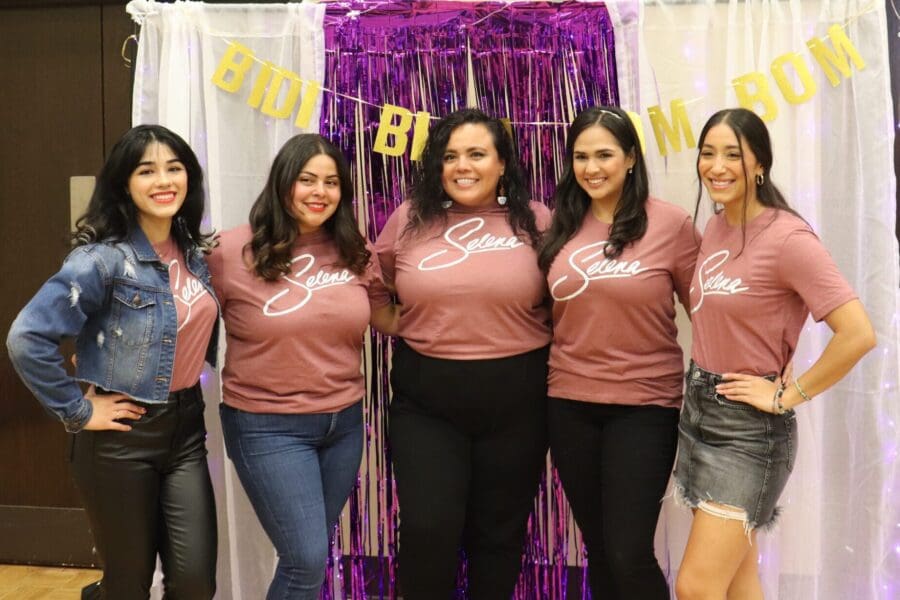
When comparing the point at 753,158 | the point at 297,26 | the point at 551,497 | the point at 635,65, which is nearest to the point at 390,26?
the point at 297,26

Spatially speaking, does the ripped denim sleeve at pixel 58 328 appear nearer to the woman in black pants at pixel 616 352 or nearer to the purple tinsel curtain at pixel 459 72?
the purple tinsel curtain at pixel 459 72

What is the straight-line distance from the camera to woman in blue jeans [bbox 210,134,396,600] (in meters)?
2.12

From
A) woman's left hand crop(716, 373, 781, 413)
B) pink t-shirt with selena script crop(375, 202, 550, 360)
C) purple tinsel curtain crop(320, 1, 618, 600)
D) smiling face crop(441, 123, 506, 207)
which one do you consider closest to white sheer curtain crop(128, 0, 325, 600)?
purple tinsel curtain crop(320, 1, 618, 600)

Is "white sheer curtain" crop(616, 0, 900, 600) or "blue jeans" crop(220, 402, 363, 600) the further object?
"white sheer curtain" crop(616, 0, 900, 600)

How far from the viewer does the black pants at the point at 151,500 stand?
1.92 metres

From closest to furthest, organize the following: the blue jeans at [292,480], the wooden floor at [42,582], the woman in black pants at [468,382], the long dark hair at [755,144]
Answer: the long dark hair at [755,144], the blue jeans at [292,480], the woman in black pants at [468,382], the wooden floor at [42,582]

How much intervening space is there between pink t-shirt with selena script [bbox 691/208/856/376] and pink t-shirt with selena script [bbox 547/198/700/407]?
0.18m

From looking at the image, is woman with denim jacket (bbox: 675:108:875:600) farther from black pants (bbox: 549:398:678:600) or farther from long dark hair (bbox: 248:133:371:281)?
long dark hair (bbox: 248:133:371:281)

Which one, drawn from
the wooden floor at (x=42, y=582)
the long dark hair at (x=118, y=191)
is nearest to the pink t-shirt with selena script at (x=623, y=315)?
the long dark hair at (x=118, y=191)

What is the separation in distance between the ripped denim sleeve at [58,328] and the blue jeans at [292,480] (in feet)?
1.39

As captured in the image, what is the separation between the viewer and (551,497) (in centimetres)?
274

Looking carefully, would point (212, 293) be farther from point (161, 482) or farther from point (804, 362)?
point (804, 362)

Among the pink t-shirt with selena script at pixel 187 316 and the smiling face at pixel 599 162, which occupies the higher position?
the smiling face at pixel 599 162

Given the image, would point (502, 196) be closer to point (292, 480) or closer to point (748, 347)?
point (748, 347)
